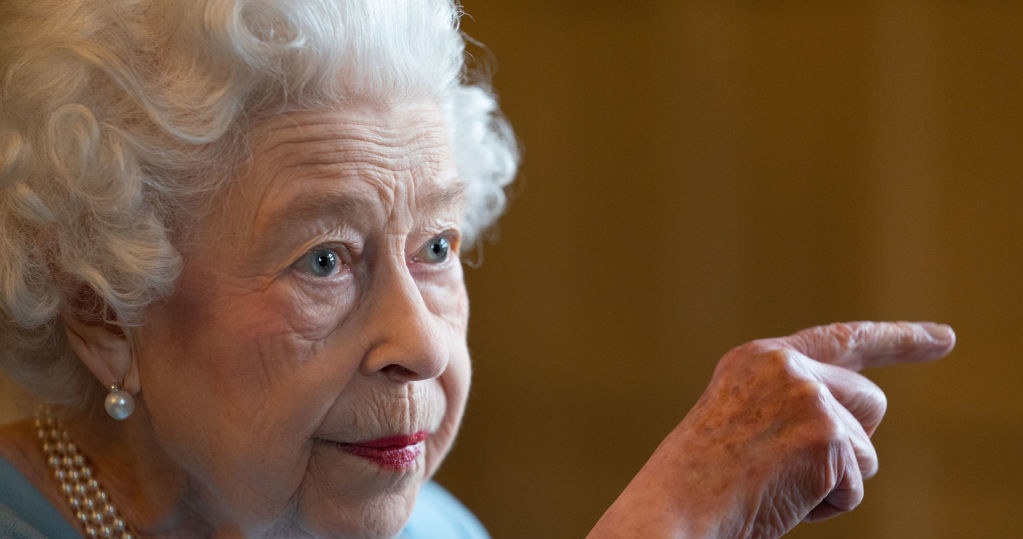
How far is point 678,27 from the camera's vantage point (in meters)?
3.13

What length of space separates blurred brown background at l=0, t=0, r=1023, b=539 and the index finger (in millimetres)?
1705

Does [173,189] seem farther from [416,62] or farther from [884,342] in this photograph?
[884,342]

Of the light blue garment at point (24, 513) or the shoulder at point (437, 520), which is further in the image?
the shoulder at point (437, 520)

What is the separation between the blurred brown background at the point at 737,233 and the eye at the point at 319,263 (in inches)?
82.3

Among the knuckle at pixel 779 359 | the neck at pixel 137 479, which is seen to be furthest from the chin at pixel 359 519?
the knuckle at pixel 779 359

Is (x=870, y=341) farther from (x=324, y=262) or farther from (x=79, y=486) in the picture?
(x=79, y=486)

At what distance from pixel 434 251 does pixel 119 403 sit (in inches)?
18.5

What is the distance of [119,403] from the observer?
1312 millimetres

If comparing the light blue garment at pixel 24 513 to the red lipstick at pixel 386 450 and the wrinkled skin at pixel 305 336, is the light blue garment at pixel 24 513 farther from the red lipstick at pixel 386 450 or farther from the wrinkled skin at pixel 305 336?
the red lipstick at pixel 386 450

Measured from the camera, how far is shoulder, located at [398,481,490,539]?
1761 millimetres

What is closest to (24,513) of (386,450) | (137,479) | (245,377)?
(137,479)

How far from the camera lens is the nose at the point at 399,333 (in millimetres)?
1274

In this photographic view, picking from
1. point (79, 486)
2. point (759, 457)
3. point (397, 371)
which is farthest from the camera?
point (79, 486)

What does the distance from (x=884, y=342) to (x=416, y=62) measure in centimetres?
73
